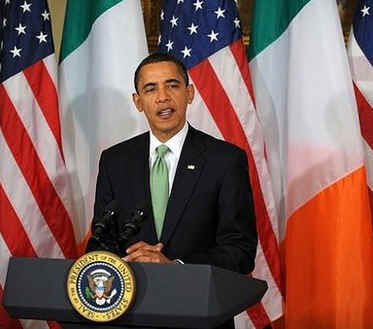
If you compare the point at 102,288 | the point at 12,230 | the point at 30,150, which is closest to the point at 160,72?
the point at 102,288

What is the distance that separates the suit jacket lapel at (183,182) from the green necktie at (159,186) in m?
0.05

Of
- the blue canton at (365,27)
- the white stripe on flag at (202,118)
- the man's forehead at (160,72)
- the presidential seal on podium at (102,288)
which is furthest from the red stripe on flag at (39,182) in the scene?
the presidential seal on podium at (102,288)

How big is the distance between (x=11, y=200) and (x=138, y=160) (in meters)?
1.18

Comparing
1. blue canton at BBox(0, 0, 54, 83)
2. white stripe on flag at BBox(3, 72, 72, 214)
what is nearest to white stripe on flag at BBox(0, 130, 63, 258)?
white stripe on flag at BBox(3, 72, 72, 214)

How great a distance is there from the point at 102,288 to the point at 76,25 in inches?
81.5

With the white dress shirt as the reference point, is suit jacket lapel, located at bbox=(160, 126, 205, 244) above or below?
below

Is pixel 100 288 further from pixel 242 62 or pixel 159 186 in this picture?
pixel 242 62

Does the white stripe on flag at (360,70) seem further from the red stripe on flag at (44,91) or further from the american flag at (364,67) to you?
the red stripe on flag at (44,91)

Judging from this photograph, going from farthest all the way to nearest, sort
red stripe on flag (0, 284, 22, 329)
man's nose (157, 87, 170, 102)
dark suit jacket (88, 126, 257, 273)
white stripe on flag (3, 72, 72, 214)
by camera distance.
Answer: white stripe on flag (3, 72, 72, 214) < red stripe on flag (0, 284, 22, 329) < man's nose (157, 87, 170, 102) < dark suit jacket (88, 126, 257, 273)

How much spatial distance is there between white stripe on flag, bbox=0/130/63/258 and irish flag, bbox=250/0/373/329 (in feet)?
3.39

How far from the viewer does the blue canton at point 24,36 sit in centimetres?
309

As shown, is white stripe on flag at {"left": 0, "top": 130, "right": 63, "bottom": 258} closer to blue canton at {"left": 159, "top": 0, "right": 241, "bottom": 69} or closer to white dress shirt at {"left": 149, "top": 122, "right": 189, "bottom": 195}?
blue canton at {"left": 159, "top": 0, "right": 241, "bottom": 69}

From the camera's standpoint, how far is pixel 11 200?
3.00 meters

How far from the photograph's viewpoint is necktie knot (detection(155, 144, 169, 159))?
6.57 feet
